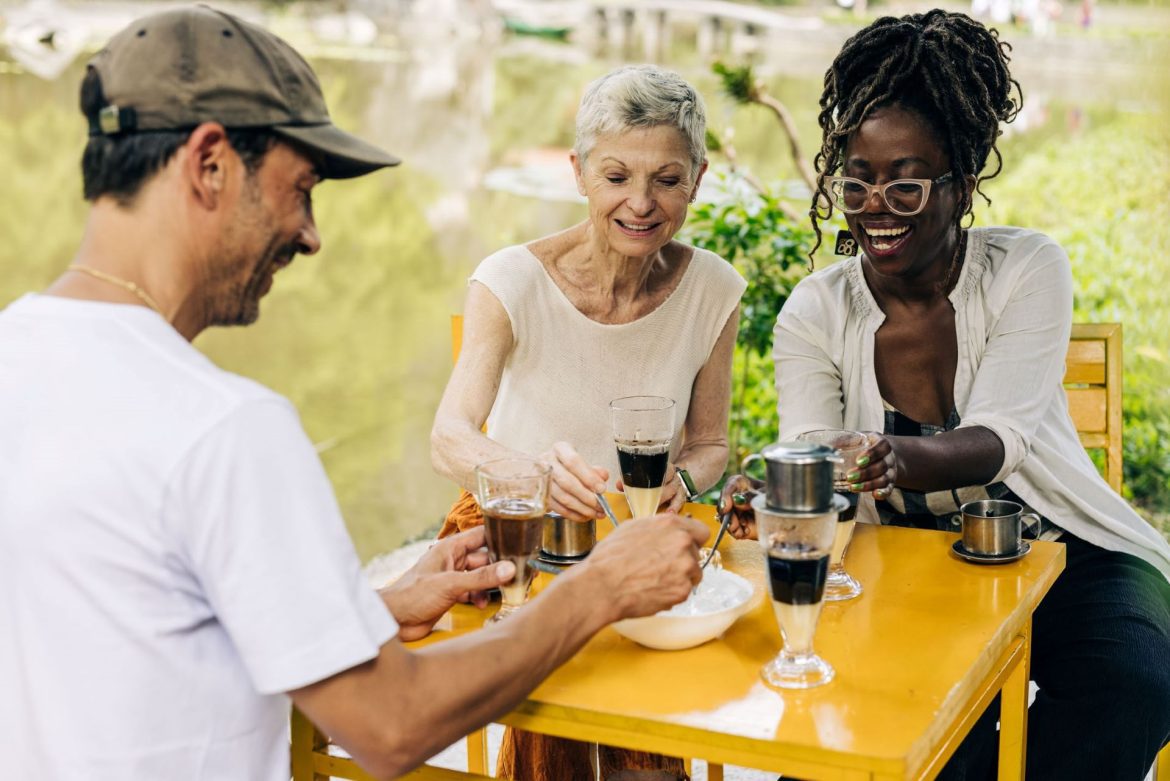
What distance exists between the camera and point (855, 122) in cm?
234

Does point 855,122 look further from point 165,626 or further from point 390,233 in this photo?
point 390,233

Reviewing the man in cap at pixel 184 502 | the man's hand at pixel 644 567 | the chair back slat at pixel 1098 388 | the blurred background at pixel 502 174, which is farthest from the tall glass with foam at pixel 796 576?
the blurred background at pixel 502 174

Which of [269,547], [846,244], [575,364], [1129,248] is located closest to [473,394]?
[575,364]

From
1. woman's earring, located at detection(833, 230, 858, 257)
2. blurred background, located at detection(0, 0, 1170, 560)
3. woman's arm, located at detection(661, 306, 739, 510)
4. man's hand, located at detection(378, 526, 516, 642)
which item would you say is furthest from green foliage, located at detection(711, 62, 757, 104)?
man's hand, located at detection(378, 526, 516, 642)

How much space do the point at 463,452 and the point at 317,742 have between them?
689mm

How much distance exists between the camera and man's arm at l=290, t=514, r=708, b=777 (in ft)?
4.12

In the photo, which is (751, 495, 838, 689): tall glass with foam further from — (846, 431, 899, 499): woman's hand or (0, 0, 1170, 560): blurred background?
(0, 0, 1170, 560): blurred background

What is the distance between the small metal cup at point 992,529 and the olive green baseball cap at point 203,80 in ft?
3.46

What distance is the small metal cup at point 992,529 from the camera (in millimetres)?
1862

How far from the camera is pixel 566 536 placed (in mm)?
1835

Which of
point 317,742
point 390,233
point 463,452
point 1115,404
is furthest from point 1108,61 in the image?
point 317,742

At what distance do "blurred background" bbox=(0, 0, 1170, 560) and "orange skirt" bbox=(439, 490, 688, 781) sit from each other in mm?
1942

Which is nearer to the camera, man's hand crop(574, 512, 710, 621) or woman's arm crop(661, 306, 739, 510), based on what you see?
man's hand crop(574, 512, 710, 621)

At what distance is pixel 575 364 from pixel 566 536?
772 mm
